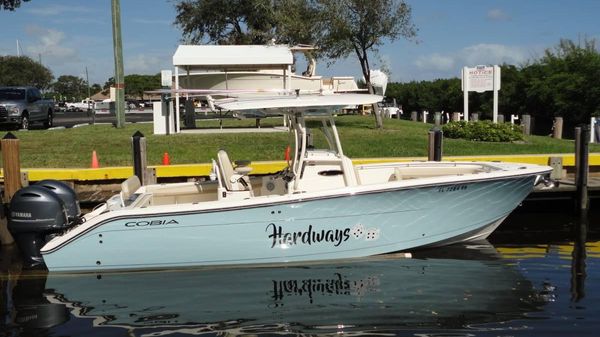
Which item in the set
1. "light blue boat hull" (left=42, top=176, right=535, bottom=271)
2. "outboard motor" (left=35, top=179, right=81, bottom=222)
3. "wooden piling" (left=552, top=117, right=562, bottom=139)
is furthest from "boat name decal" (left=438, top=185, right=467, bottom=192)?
"wooden piling" (left=552, top=117, right=562, bottom=139)

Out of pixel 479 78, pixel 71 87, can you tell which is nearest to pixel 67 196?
pixel 479 78

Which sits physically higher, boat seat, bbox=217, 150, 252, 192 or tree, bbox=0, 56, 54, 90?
tree, bbox=0, 56, 54, 90

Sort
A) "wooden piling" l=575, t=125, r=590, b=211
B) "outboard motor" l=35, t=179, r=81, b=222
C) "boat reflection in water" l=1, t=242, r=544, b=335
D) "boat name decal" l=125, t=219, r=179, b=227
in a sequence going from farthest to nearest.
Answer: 1. "wooden piling" l=575, t=125, r=590, b=211
2. "outboard motor" l=35, t=179, r=81, b=222
3. "boat name decal" l=125, t=219, r=179, b=227
4. "boat reflection in water" l=1, t=242, r=544, b=335

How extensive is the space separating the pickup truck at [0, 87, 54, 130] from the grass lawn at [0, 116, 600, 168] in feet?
8.83

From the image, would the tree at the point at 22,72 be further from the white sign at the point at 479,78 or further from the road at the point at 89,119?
the white sign at the point at 479,78

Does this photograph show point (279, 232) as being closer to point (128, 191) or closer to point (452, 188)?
point (128, 191)

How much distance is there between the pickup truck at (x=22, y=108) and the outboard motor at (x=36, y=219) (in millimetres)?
14445

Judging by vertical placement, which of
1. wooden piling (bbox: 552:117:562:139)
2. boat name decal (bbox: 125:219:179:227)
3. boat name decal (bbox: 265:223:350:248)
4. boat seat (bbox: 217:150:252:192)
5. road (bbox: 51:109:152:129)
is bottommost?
boat name decal (bbox: 265:223:350:248)

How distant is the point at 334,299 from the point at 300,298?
0.40 metres

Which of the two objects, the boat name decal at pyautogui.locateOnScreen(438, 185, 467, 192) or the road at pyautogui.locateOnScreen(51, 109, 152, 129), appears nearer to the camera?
the boat name decal at pyautogui.locateOnScreen(438, 185, 467, 192)

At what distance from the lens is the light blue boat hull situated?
817 centimetres

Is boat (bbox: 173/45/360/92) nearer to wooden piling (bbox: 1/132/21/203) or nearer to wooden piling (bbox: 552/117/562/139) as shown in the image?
wooden piling (bbox: 552/117/562/139)

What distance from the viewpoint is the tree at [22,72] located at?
3460 inches

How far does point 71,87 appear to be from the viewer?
12712cm
